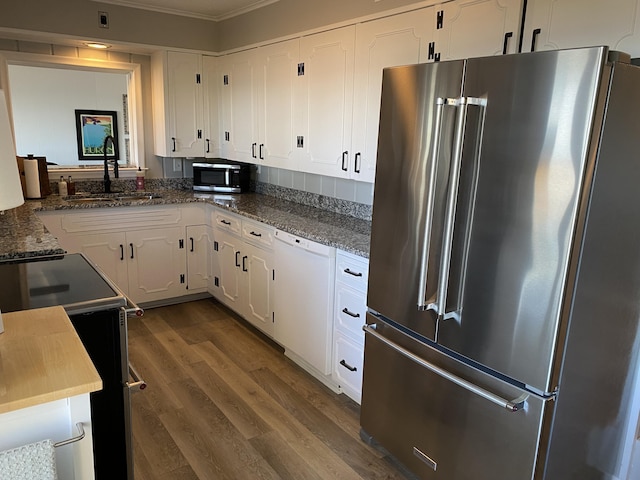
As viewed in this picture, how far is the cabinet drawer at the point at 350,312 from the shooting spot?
2525 millimetres

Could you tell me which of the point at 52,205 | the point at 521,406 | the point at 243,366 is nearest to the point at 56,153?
the point at 52,205

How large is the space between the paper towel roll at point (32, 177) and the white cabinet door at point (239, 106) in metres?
1.49

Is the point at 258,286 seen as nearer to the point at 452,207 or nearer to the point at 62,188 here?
the point at 62,188

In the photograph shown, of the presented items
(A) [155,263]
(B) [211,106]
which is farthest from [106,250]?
(B) [211,106]

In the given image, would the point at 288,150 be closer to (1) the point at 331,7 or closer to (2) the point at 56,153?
(1) the point at 331,7

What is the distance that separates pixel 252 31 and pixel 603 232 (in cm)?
317

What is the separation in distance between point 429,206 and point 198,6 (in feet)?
10.0

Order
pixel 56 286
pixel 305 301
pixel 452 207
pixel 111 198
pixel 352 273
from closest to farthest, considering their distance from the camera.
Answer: pixel 452 207 < pixel 56 286 < pixel 352 273 < pixel 305 301 < pixel 111 198

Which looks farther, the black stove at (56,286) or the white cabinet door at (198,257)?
the white cabinet door at (198,257)

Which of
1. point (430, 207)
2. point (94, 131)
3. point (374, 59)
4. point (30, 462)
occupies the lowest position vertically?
point (30, 462)

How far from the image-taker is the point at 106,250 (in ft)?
12.4

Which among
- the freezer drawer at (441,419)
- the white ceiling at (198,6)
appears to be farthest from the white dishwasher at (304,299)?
the white ceiling at (198,6)

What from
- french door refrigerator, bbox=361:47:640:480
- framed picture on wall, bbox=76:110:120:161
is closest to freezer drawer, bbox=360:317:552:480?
french door refrigerator, bbox=361:47:640:480

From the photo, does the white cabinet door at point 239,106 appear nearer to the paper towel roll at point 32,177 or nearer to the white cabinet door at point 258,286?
the white cabinet door at point 258,286
